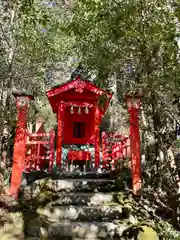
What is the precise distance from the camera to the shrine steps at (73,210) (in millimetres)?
4742

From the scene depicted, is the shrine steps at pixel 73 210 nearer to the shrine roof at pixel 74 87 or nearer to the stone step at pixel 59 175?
the stone step at pixel 59 175

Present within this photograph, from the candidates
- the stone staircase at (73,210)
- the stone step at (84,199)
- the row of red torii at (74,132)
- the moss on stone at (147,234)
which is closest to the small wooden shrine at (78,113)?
the row of red torii at (74,132)

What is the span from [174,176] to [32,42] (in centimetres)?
955

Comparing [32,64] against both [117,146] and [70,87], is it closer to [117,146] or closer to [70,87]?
[70,87]

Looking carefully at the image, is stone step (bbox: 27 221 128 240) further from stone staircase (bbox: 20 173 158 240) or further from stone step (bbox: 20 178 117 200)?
stone step (bbox: 20 178 117 200)

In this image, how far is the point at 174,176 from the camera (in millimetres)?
4891

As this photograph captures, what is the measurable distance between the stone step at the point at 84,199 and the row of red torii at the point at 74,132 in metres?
0.78

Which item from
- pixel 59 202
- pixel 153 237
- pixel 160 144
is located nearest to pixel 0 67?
pixel 59 202

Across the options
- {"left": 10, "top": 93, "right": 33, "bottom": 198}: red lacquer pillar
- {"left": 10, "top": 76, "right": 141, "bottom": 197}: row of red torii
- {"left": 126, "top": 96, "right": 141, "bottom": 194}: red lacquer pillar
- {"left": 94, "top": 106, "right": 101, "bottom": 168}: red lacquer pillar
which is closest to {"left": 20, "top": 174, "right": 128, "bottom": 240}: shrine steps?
{"left": 10, "top": 93, "right": 33, "bottom": 198}: red lacquer pillar

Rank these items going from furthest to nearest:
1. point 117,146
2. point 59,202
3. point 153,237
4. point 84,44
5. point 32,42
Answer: point 32,42 < point 84,44 < point 117,146 < point 59,202 < point 153,237

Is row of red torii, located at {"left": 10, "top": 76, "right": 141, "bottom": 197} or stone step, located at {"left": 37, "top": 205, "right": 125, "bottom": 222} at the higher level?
row of red torii, located at {"left": 10, "top": 76, "right": 141, "bottom": 197}

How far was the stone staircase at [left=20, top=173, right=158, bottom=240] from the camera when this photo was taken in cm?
474

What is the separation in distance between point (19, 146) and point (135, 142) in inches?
122

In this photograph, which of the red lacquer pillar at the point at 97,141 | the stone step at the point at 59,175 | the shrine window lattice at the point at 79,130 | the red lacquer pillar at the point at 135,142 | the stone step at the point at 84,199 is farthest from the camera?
the shrine window lattice at the point at 79,130
